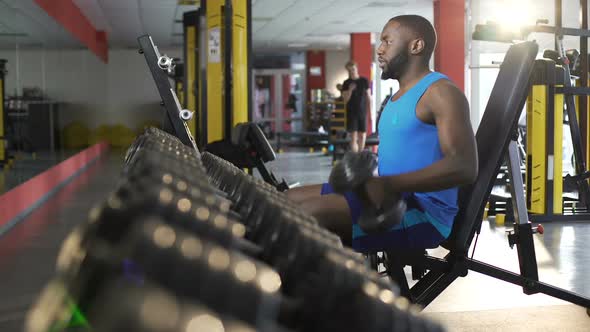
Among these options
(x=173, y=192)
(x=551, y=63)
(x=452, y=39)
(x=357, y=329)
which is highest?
(x=452, y=39)

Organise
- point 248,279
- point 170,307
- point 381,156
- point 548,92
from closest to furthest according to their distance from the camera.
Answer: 1. point 170,307
2. point 248,279
3. point 381,156
4. point 548,92

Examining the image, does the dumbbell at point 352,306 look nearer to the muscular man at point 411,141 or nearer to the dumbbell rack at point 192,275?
the dumbbell rack at point 192,275

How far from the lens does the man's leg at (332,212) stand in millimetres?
1979

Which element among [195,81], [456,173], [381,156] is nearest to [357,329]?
[456,173]

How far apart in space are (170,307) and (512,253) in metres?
3.95

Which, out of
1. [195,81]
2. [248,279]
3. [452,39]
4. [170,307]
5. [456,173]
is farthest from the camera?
[195,81]

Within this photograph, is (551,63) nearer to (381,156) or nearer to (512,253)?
(512,253)

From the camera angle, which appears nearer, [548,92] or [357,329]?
[357,329]

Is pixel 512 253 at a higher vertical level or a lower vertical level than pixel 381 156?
lower

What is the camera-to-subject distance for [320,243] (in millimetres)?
791

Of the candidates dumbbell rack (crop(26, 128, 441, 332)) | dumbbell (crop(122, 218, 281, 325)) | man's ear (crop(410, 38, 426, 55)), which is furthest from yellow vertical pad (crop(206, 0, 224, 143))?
dumbbell (crop(122, 218, 281, 325))

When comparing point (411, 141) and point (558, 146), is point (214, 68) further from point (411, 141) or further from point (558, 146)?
point (411, 141)

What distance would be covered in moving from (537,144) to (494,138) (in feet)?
10.6

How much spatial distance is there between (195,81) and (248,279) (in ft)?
40.9
